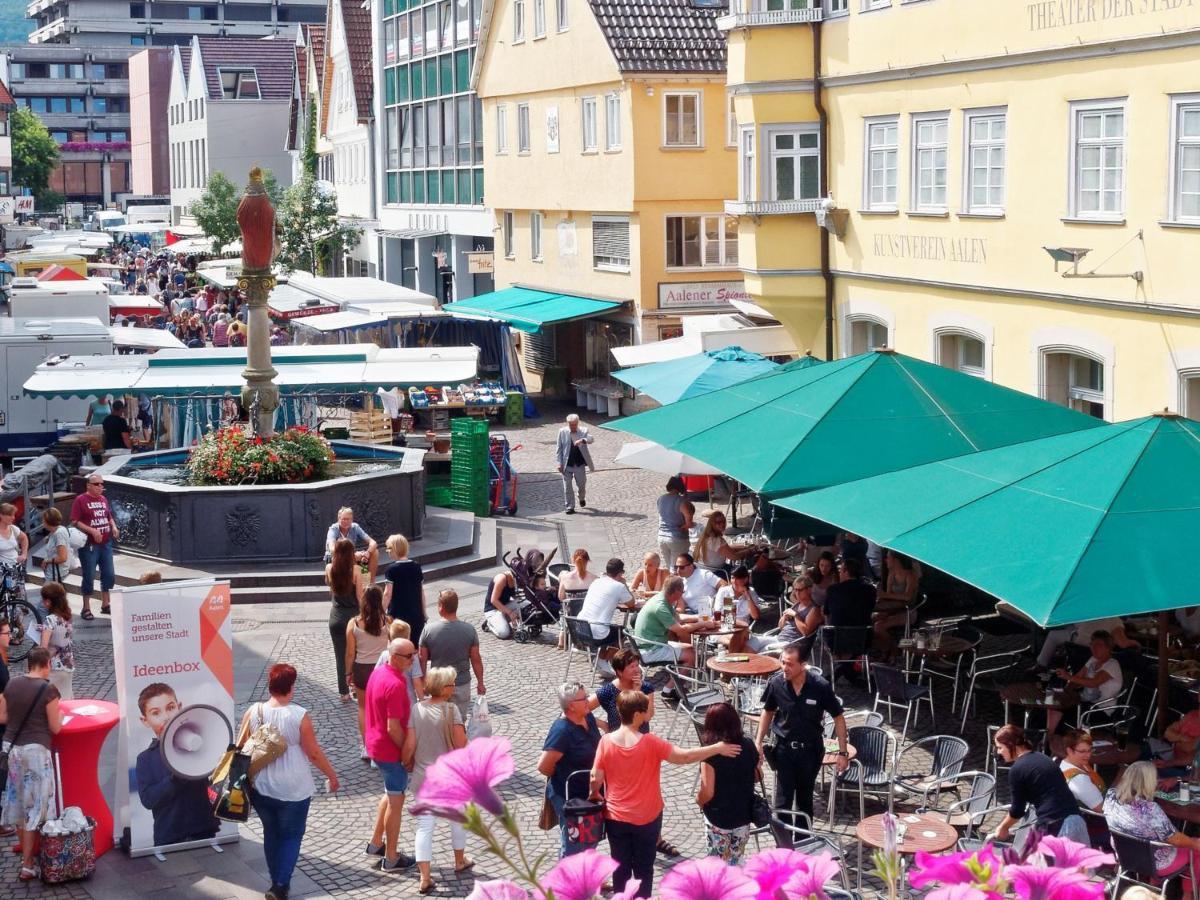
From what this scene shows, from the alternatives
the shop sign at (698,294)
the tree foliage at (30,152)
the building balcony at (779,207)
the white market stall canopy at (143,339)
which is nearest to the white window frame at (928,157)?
the building balcony at (779,207)

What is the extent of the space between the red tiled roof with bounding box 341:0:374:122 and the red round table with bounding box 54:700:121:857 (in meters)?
46.9

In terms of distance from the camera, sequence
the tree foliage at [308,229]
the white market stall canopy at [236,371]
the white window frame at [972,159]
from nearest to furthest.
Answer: the white window frame at [972,159]
the white market stall canopy at [236,371]
the tree foliage at [308,229]

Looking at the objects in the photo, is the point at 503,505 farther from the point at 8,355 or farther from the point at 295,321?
the point at 295,321

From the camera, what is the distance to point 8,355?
29.8 m

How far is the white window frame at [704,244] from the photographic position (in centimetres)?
3631

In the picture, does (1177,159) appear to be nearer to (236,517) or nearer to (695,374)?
(695,374)

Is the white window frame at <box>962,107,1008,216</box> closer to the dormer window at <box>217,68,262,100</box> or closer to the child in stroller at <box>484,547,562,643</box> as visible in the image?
the child in stroller at <box>484,547,562,643</box>

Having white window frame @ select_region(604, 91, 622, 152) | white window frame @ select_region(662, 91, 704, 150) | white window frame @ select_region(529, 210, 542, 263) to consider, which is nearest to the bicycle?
white window frame @ select_region(662, 91, 704, 150)

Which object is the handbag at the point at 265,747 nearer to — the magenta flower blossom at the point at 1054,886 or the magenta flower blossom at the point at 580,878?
the magenta flower blossom at the point at 580,878

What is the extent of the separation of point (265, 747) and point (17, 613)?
738 cm

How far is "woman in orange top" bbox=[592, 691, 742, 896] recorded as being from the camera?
373 inches

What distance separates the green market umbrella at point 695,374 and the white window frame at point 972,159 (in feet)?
11.1

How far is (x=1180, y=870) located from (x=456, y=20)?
40778 mm

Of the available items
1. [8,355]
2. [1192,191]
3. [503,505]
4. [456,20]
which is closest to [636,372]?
[503,505]
